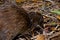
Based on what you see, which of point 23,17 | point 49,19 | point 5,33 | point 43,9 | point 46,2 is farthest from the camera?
point 46,2

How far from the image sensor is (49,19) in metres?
3.83

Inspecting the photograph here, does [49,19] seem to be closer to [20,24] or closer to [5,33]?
[20,24]

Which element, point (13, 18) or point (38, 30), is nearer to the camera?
point (13, 18)

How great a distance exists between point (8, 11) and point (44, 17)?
0.76m

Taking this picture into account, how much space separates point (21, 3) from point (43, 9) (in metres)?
0.58

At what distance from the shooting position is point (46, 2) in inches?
175

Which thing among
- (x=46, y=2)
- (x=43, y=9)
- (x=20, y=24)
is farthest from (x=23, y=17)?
(x=46, y=2)

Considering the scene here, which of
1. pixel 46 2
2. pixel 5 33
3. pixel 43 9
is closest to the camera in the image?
pixel 5 33

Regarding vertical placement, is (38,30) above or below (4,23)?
below

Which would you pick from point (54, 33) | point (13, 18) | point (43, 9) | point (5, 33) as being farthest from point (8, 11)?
point (43, 9)

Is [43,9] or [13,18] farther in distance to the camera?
[43,9]

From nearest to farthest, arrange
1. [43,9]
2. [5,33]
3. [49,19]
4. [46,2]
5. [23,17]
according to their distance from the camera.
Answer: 1. [5,33]
2. [23,17]
3. [49,19]
4. [43,9]
5. [46,2]

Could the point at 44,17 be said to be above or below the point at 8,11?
below

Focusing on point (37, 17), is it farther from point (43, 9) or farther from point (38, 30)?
point (43, 9)
